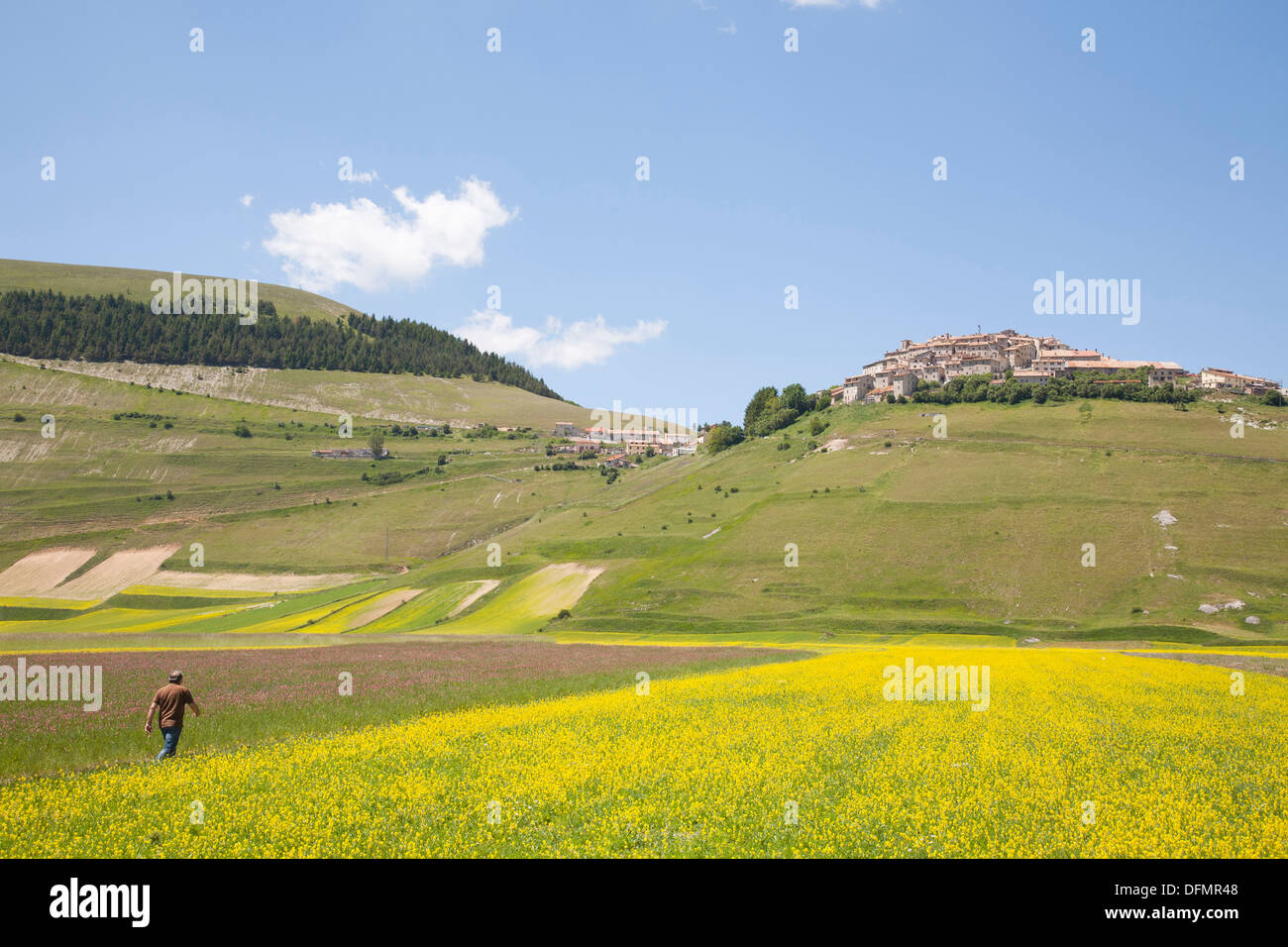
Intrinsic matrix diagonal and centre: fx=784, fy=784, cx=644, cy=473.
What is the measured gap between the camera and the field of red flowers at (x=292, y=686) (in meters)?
23.5

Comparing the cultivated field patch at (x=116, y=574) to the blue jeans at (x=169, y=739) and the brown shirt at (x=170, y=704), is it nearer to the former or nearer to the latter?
the brown shirt at (x=170, y=704)

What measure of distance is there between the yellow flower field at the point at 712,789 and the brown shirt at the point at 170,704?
117 centimetres

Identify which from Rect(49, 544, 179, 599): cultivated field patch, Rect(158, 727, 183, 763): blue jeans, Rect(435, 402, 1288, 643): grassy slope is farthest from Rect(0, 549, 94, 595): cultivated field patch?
Rect(158, 727, 183, 763): blue jeans

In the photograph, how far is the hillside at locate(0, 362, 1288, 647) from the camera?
312 ft

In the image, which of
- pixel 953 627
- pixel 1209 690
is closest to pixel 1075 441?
pixel 953 627

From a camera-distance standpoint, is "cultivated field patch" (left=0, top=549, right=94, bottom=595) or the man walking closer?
the man walking

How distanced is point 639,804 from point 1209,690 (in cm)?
3206

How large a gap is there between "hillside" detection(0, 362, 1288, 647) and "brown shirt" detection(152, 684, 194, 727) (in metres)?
66.9

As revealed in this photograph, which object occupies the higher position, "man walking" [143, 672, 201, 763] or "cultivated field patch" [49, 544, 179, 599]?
"man walking" [143, 672, 201, 763]

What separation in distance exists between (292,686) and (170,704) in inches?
574

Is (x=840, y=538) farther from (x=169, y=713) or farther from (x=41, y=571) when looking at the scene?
(x=41, y=571)

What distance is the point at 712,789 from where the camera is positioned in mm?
18219

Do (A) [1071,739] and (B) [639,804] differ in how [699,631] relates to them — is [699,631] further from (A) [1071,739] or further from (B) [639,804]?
(B) [639,804]

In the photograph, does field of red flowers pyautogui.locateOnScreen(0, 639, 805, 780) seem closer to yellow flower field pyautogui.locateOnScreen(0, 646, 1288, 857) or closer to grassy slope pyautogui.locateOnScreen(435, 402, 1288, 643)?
yellow flower field pyautogui.locateOnScreen(0, 646, 1288, 857)
